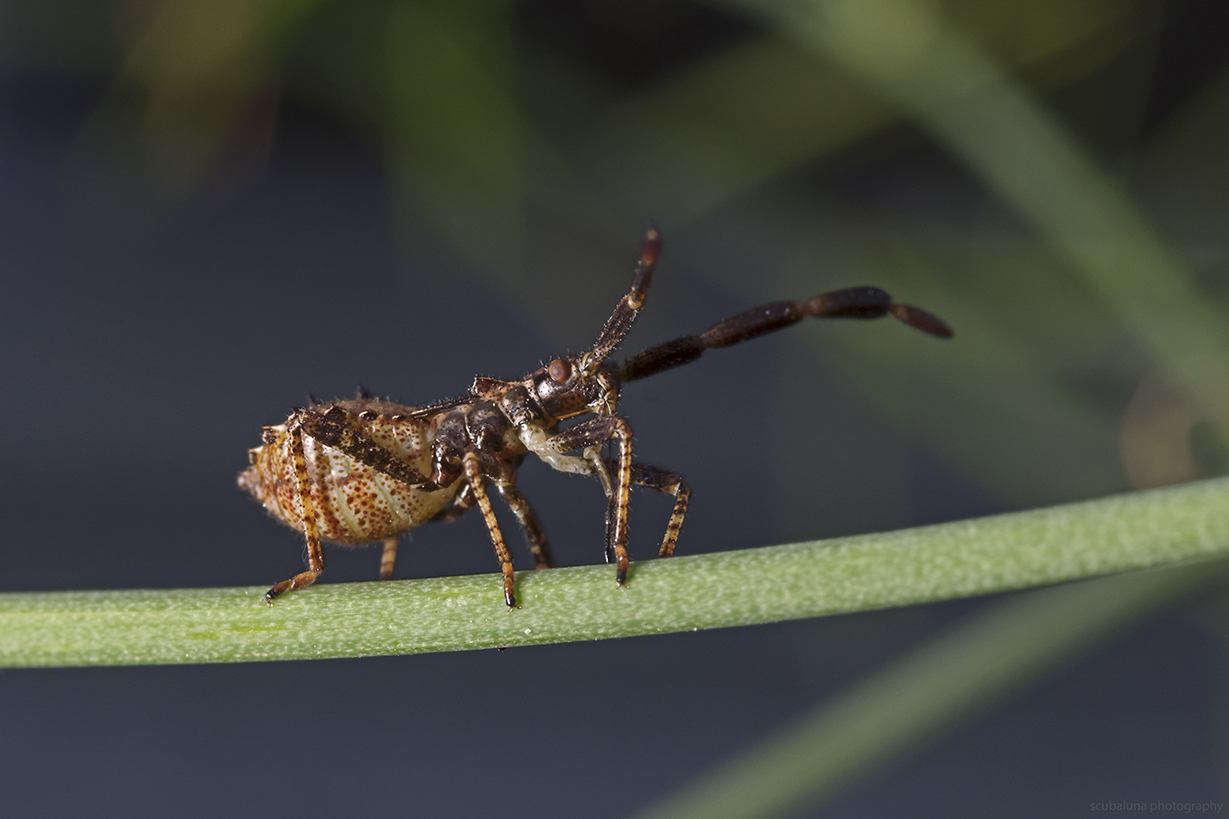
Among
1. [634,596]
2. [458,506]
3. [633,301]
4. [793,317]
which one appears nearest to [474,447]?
[458,506]

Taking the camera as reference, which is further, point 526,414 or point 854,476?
point 854,476

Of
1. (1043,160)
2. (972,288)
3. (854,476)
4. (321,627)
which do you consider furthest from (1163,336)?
(321,627)

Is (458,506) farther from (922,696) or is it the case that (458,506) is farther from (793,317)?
(922,696)

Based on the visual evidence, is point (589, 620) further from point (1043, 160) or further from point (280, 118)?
point (280, 118)

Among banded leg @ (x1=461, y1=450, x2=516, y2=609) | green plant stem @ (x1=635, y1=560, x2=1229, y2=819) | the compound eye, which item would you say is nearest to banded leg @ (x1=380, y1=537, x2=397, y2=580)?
banded leg @ (x1=461, y1=450, x2=516, y2=609)

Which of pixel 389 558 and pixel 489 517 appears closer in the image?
pixel 489 517

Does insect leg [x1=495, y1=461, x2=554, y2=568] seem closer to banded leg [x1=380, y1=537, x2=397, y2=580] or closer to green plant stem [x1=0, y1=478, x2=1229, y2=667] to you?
banded leg [x1=380, y1=537, x2=397, y2=580]
